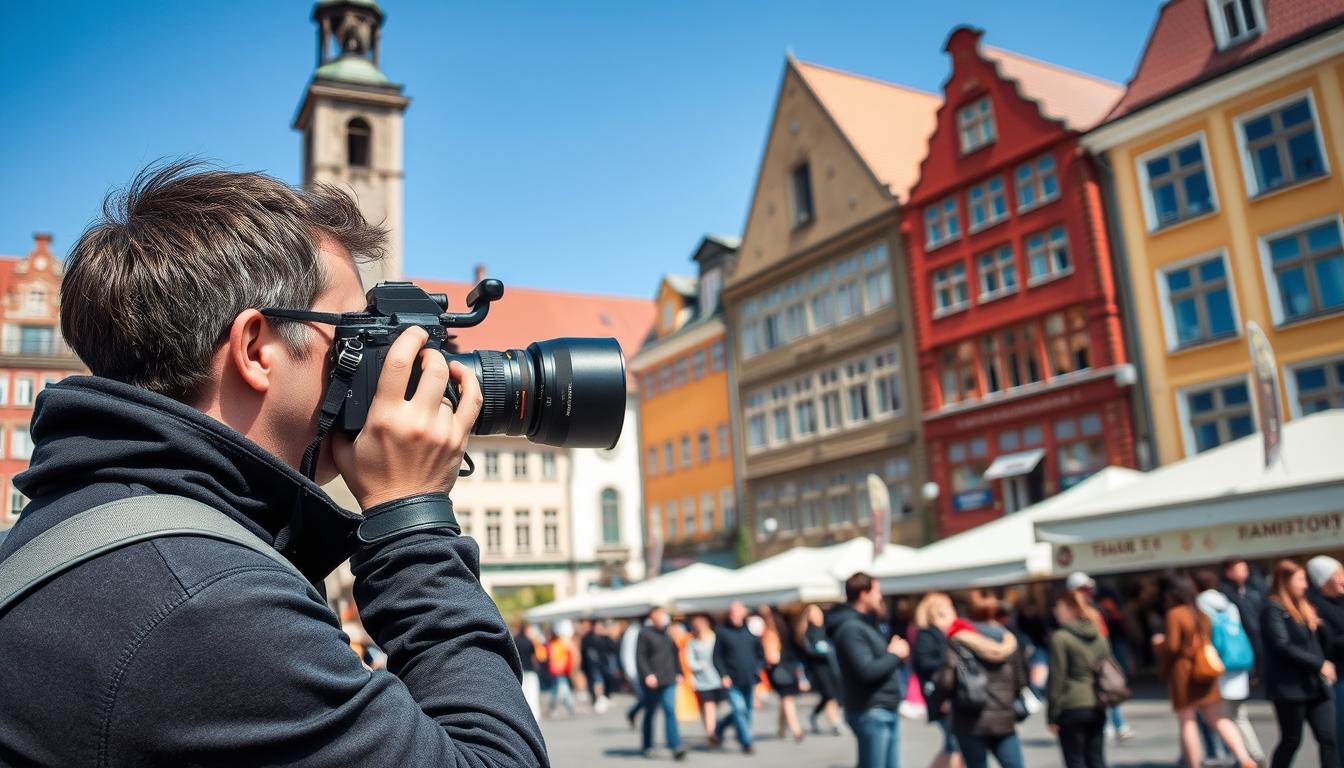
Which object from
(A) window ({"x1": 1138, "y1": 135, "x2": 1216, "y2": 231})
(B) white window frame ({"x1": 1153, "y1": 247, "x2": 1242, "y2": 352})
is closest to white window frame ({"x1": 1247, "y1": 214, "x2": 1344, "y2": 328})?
(B) white window frame ({"x1": 1153, "y1": 247, "x2": 1242, "y2": 352})

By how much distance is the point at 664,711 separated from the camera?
14.4m

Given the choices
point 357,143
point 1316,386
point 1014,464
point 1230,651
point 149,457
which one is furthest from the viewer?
point 357,143

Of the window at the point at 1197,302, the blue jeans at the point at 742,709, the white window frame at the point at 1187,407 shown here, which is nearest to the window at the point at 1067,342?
the window at the point at 1197,302

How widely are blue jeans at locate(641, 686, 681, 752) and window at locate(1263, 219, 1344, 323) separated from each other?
15550 millimetres

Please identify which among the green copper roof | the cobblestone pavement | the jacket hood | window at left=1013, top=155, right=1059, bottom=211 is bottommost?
the cobblestone pavement

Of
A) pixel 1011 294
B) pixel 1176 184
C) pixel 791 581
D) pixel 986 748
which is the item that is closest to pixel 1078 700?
pixel 986 748

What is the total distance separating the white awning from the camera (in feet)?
89.0

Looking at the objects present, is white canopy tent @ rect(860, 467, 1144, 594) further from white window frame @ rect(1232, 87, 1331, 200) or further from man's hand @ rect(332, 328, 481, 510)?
man's hand @ rect(332, 328, 481, 510)

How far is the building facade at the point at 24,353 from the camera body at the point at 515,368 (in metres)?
0.41

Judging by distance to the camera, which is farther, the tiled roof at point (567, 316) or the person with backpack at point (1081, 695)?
the tiled roof at point (567, 316)

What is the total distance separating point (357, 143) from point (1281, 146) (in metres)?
26.4

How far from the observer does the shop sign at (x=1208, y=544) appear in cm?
1177

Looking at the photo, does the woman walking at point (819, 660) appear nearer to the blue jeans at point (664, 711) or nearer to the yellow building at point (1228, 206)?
the blue jeans at point (664, 711)

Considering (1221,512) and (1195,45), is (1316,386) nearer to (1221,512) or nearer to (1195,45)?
(1195,45)
